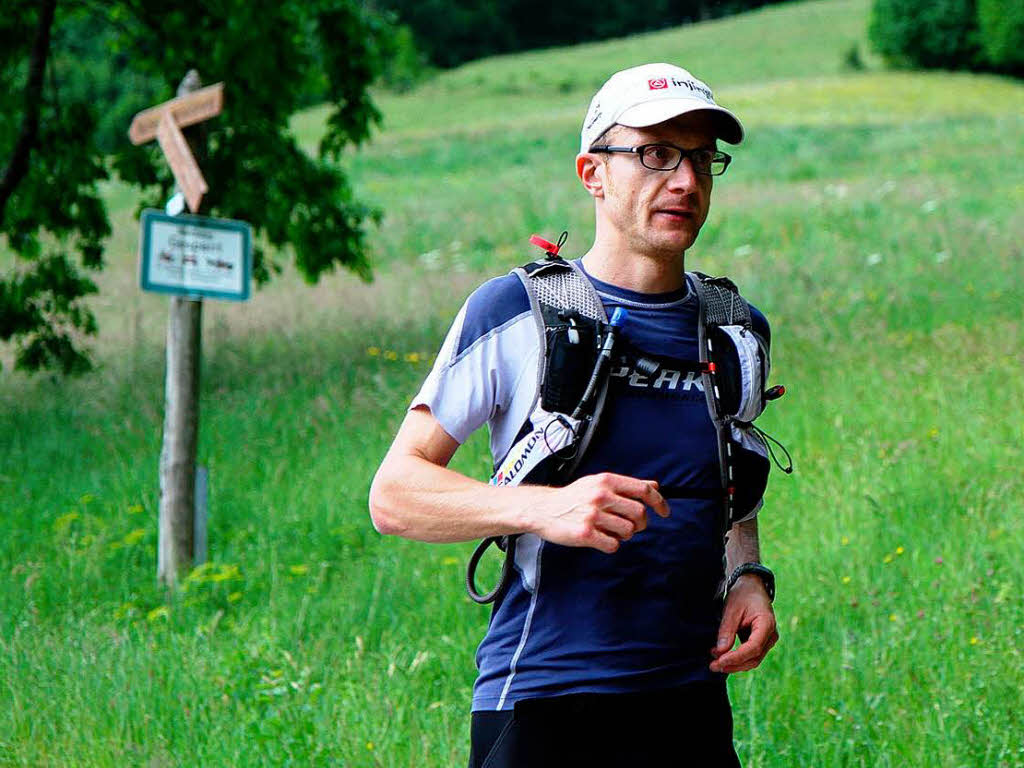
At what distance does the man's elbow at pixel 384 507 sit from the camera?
2256 mm

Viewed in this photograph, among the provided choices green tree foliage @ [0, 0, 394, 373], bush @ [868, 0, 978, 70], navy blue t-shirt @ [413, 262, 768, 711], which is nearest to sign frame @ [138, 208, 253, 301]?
green tree foliage @ [0, 0, 394, 373]

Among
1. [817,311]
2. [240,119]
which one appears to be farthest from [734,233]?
[240,119]

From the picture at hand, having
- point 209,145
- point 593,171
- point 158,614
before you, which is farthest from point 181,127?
point 593,171

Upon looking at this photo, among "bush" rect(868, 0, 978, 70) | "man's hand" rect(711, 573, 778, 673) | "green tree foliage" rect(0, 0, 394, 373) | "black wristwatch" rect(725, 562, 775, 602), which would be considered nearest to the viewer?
"man's hand" rect(711, 573, 778, 673)

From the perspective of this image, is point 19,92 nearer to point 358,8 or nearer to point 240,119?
point 240,119

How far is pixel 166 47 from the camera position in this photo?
11.0 m

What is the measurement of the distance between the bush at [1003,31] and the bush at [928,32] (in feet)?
11.2

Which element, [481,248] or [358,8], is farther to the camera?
[481,248]

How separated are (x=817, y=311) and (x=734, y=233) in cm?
662

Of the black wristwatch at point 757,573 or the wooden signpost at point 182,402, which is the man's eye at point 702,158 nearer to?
the black wristwatch at point 757,573

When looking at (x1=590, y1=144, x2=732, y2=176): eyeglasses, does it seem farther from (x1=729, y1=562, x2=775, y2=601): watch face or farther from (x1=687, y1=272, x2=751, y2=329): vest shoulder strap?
(x1=729, y1=562, x2=775, y2=601): watch face

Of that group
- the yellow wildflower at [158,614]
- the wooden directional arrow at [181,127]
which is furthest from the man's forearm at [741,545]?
the wooden directional arrow at [181,127]

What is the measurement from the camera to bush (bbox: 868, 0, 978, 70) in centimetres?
7412

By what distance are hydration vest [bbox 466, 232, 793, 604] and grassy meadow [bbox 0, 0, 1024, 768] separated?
193 cm
